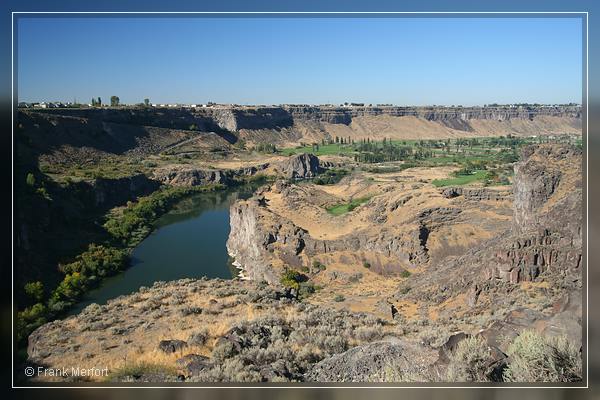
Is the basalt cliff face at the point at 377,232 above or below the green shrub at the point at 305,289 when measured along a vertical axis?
above

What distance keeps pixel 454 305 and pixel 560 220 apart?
3205 mm

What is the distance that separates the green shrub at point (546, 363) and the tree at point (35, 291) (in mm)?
13774

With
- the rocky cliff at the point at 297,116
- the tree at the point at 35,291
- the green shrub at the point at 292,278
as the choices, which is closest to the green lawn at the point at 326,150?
the rocky cliff at the point at 297,116

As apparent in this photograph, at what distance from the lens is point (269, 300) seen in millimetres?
11672

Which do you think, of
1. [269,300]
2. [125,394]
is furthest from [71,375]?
[269,300]

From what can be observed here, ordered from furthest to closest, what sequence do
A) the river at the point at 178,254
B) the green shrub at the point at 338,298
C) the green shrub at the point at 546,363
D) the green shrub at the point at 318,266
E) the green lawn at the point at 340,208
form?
the green lawn at the point at 340,208
the river at the point at 178,254
the green shrub at the point at 318,266
the green shrub at the point at 338,298
the green shrub at the point at 546,363

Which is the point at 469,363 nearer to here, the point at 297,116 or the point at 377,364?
the point at 377,364

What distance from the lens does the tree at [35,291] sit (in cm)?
1520

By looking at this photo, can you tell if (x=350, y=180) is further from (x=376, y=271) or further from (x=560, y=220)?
(x=560, y=220)

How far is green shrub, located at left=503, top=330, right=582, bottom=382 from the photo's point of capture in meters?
6.00

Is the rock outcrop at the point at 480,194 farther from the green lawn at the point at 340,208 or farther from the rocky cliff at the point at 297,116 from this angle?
the rocky cliff at the point at 297,116

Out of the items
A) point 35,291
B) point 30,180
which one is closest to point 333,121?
point 30,180

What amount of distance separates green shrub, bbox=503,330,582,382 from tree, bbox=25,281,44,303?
1377 cm

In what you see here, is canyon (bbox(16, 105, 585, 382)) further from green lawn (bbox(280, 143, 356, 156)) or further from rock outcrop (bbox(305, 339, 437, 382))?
green lawn (bbox(280, 143, 356, 156))
